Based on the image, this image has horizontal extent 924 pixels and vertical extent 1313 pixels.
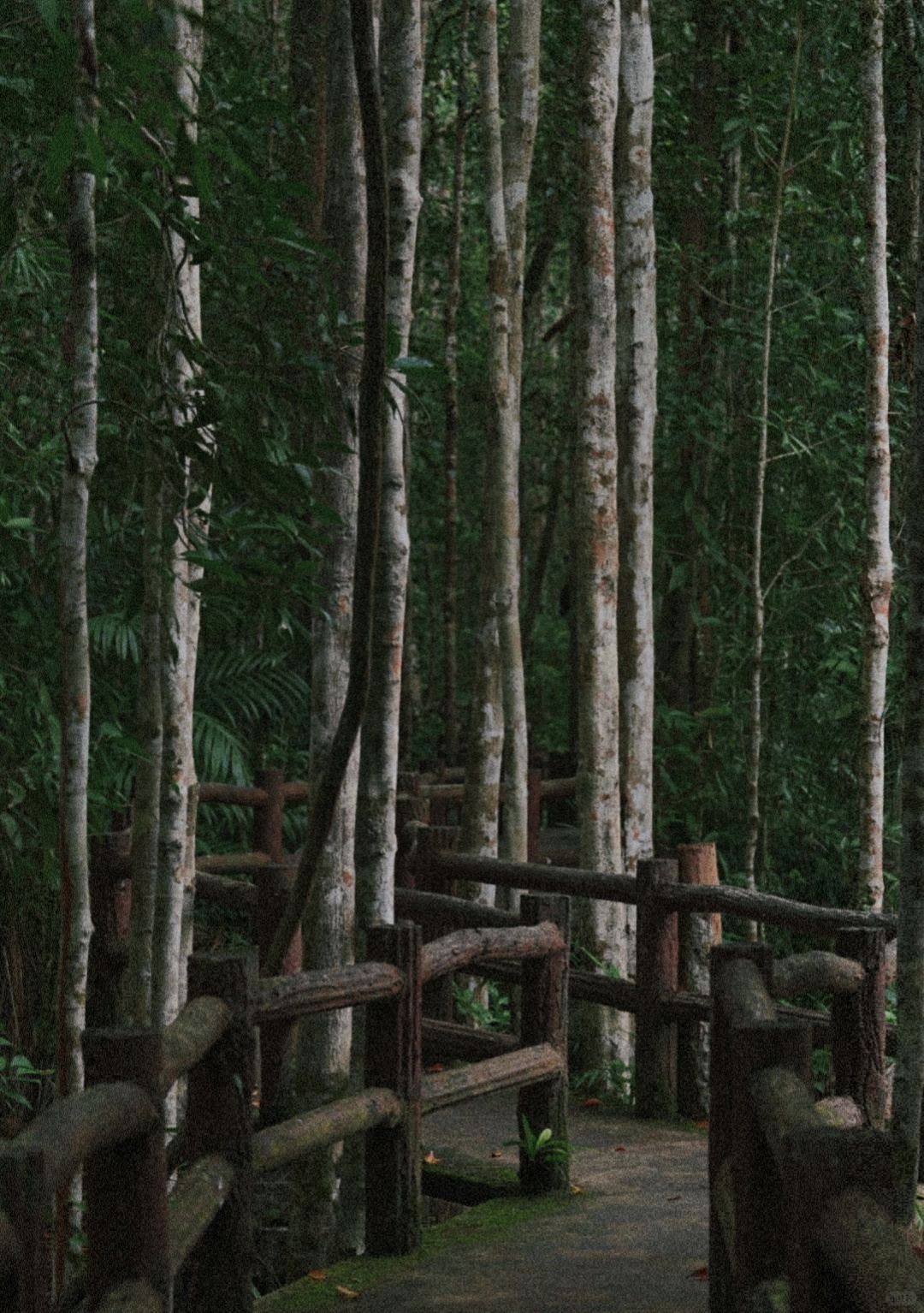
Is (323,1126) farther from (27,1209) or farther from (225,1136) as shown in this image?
(27,1209)

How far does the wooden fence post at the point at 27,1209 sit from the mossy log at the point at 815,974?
2.10 meters

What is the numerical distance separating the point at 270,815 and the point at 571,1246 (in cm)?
457

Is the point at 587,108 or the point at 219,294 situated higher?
the point at 587,108

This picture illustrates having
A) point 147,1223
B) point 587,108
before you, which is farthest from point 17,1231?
point 587,108

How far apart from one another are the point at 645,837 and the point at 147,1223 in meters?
5.22

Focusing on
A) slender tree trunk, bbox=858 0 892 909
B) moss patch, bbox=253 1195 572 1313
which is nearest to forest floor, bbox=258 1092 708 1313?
moss patch, bbox=253 1195 572 1313

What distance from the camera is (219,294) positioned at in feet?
24.3

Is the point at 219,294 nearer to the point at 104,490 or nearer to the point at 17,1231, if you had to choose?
the point at 104,490

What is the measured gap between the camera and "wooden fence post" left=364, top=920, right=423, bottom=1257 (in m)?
4.67

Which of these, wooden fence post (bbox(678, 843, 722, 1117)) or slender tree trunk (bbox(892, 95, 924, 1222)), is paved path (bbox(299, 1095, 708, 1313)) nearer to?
wooden fence post (bbox(678, 843, 722, 1117))

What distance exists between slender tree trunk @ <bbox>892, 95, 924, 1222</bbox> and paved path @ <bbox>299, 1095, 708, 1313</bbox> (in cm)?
104

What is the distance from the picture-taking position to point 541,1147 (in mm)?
5395

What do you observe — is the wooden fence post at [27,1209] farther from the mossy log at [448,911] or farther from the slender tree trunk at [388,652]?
the mossy log at [448,911]

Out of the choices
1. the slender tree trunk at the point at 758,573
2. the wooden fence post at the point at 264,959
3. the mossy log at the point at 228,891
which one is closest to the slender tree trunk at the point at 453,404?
the slender tree trunk at the point at 758,573
